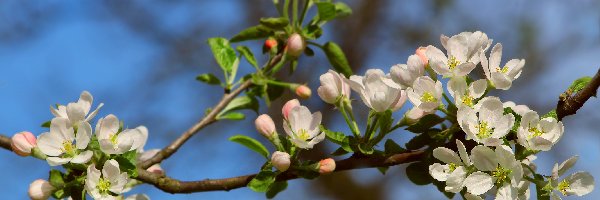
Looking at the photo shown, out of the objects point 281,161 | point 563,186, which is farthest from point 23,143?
point 563,186

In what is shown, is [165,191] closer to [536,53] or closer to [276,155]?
[276,155]

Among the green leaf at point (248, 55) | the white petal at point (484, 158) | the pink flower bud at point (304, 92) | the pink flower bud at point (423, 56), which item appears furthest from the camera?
the green leaf at point (248, 55)

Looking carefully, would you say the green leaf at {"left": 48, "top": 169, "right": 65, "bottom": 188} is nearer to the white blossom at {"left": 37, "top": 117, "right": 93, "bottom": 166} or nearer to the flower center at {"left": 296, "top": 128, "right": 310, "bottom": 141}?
the white blossom at {"left": 37, "top": 117, "right": 93, "bottom": 166}

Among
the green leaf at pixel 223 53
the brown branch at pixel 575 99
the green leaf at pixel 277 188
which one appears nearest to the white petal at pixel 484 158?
the brown branch at pixel 575 99

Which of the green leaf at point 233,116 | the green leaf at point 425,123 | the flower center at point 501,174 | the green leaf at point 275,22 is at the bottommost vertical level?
the flower center at point 501,174

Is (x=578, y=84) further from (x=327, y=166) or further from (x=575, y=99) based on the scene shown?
(x=327, y=166)

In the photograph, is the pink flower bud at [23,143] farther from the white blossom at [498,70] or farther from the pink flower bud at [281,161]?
the white blossom at [498,70]
